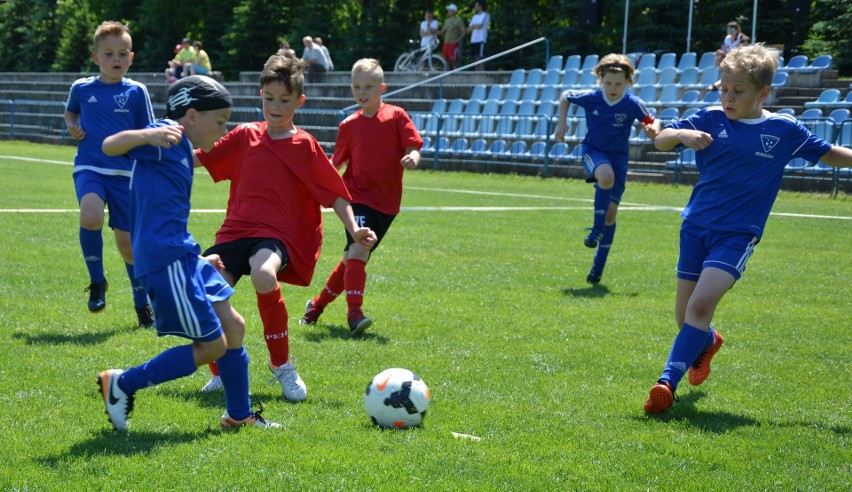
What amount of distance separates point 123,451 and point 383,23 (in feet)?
126

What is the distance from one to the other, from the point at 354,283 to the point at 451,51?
76.8 ft

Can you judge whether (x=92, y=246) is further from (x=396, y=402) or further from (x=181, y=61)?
(x=181, y=61)

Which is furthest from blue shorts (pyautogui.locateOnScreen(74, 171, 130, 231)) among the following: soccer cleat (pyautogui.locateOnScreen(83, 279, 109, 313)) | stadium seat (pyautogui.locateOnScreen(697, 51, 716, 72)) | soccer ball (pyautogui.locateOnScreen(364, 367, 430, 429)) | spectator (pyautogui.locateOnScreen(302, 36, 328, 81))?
spectator (pyautogui.locateOnScreen(302, 36, 328, 81))

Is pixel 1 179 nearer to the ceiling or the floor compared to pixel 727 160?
nearer to the floor

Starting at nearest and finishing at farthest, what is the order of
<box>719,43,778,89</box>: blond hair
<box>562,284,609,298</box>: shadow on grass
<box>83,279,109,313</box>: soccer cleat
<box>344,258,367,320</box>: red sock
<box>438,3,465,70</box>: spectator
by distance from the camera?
<box>719,43,778,89</box>: blond hair < <box>344,258,367,320</box>: red sock < <box>83,279,109,313</box>: soccer cleat < <box>562,284,609,298</box>: shadow on grass < <box>438,3,465,70</box>: spectator

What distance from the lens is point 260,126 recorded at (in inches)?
221

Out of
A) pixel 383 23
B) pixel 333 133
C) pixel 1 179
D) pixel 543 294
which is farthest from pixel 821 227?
pixel 383 23

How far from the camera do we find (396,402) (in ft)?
15.0

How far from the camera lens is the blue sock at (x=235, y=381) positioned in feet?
14.6

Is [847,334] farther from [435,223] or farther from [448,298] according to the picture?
[435,223]

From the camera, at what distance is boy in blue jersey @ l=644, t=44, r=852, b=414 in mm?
5055

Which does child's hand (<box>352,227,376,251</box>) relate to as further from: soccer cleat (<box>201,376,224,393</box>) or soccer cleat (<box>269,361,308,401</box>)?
soccer cleat (<box>201,376,224,393</box>)

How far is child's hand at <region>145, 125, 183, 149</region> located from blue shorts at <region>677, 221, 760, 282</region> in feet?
8.80

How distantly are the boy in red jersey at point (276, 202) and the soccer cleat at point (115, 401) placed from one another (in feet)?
2.91
